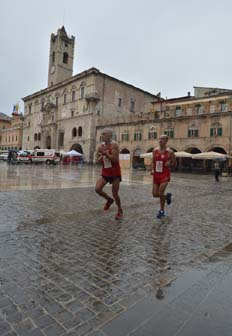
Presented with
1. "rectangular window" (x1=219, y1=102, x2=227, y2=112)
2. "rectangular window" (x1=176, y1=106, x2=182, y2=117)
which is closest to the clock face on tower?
"rectangular window" (x1=176, y1=106, x2=182, y2=117)

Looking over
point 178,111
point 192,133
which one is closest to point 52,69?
point 178,111

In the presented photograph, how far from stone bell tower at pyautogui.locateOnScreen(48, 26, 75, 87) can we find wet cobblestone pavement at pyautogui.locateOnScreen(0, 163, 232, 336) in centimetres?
6176

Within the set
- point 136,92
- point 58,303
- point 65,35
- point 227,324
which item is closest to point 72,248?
point 58,303

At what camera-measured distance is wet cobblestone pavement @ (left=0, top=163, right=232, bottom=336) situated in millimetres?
2004

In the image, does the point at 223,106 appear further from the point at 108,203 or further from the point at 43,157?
the point at 108,203

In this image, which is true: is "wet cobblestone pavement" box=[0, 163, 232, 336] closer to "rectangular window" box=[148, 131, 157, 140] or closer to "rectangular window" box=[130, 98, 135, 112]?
"rectangular window" box=[148, 131, 157, 140]

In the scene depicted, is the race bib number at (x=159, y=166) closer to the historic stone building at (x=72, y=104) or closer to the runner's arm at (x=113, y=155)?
the runner's arm at (x=113, y=155)

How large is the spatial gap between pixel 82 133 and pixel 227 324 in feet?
160

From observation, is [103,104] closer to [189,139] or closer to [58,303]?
[189,139]

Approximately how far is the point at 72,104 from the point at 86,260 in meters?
51.9

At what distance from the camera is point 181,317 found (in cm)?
200

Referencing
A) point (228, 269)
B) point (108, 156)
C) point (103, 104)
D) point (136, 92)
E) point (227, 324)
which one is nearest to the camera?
point (227, 324)

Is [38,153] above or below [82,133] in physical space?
below

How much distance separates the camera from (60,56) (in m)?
60.8
